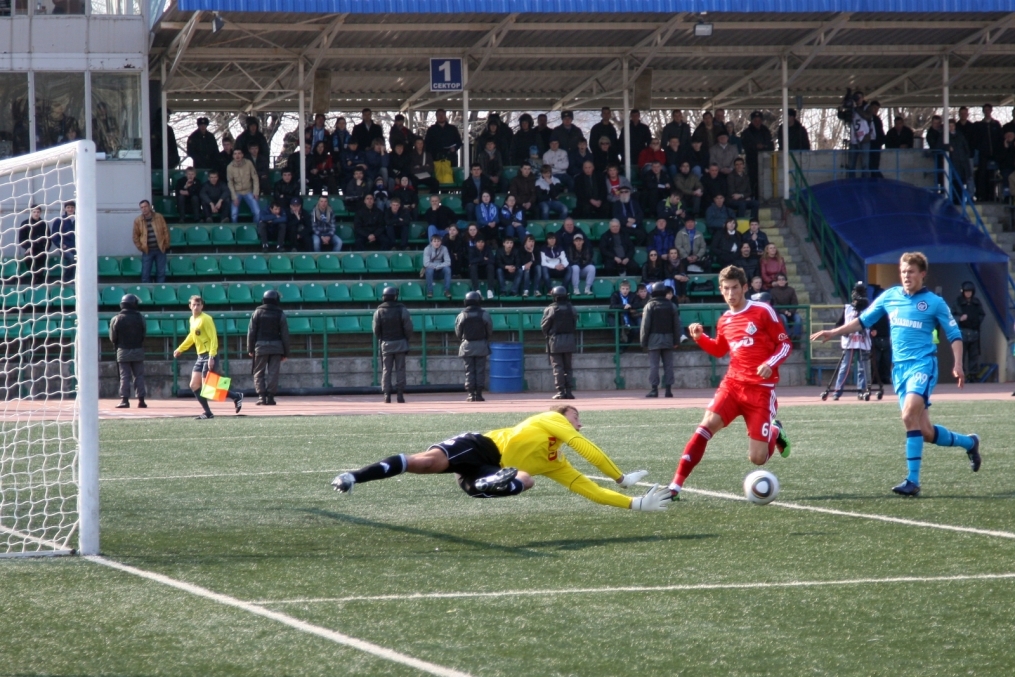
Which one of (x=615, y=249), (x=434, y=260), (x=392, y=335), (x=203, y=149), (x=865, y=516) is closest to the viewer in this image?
(x=865, y=516)

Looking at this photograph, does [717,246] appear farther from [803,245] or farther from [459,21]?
[459,21]

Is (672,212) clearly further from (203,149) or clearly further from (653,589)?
(653,589)

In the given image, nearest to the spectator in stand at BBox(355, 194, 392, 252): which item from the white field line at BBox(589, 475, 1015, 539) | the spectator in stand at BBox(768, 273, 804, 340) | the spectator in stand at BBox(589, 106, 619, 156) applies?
the spectator in stand at BBox(589, 106, 619, 156)

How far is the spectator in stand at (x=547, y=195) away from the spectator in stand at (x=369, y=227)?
326cm

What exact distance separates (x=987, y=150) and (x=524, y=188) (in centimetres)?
1093

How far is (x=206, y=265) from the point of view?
2450 cm

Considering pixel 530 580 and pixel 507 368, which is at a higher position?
pixel 507 368

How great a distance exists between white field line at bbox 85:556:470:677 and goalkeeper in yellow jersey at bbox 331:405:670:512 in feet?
4.91

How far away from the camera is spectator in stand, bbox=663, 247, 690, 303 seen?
78.6 feet

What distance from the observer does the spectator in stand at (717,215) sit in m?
25.6

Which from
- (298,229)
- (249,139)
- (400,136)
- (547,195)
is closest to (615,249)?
(547,195)

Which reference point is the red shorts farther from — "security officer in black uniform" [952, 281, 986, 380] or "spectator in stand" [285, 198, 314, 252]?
"spectator in stand" [285, 198, 314, 252]

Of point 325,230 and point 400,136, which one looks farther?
point 400,136

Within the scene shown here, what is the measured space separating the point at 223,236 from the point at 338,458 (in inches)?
551
